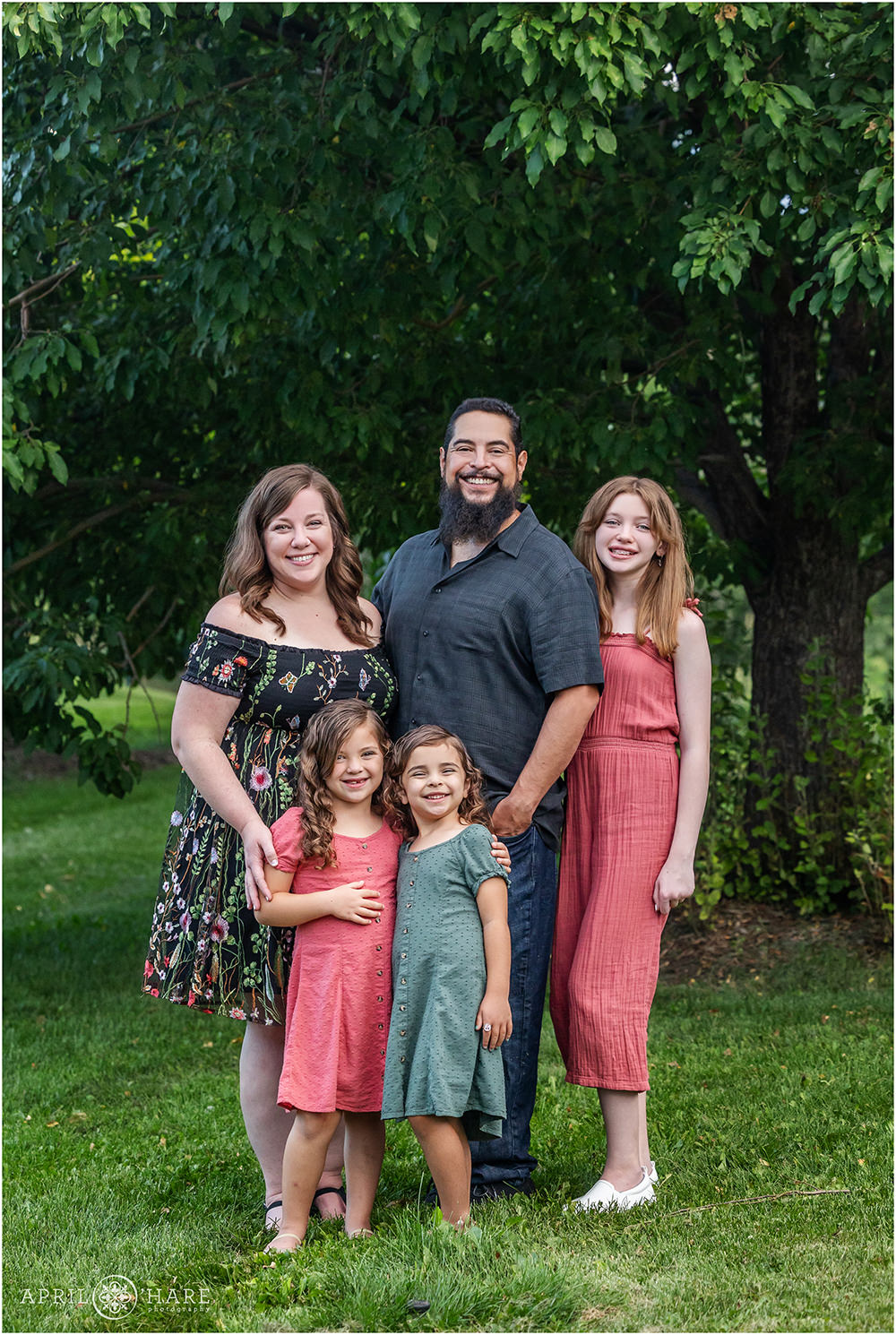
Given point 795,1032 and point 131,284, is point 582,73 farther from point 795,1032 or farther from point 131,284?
point 795,1032

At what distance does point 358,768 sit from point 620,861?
31.4 inches

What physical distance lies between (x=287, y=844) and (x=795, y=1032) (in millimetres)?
3167

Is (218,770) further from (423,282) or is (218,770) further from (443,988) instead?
(423,282)

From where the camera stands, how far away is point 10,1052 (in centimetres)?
632

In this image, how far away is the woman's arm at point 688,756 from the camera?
→ 3.53 m

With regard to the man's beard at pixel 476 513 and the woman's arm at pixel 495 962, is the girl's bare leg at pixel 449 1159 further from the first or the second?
the man's beard at pixel 476 513

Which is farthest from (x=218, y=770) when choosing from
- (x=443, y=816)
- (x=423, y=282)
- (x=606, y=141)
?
(x=423, y=282)

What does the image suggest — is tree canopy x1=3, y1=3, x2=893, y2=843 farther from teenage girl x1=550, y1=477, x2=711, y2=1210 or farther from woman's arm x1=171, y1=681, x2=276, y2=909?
woman's arm x1=171, y1=681, x2=276, y2=909

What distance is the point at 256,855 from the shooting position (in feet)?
10.7

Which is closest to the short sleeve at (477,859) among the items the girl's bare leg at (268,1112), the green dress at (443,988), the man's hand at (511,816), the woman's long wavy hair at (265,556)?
the green dress at (443,988)

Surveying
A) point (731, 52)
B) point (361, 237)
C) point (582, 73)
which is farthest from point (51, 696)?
point (731, 52)

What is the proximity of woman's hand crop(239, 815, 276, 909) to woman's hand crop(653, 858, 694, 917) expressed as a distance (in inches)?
41.3

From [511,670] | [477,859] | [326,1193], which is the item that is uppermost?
[511,670]

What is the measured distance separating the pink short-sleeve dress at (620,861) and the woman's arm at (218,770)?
0.91 meters
